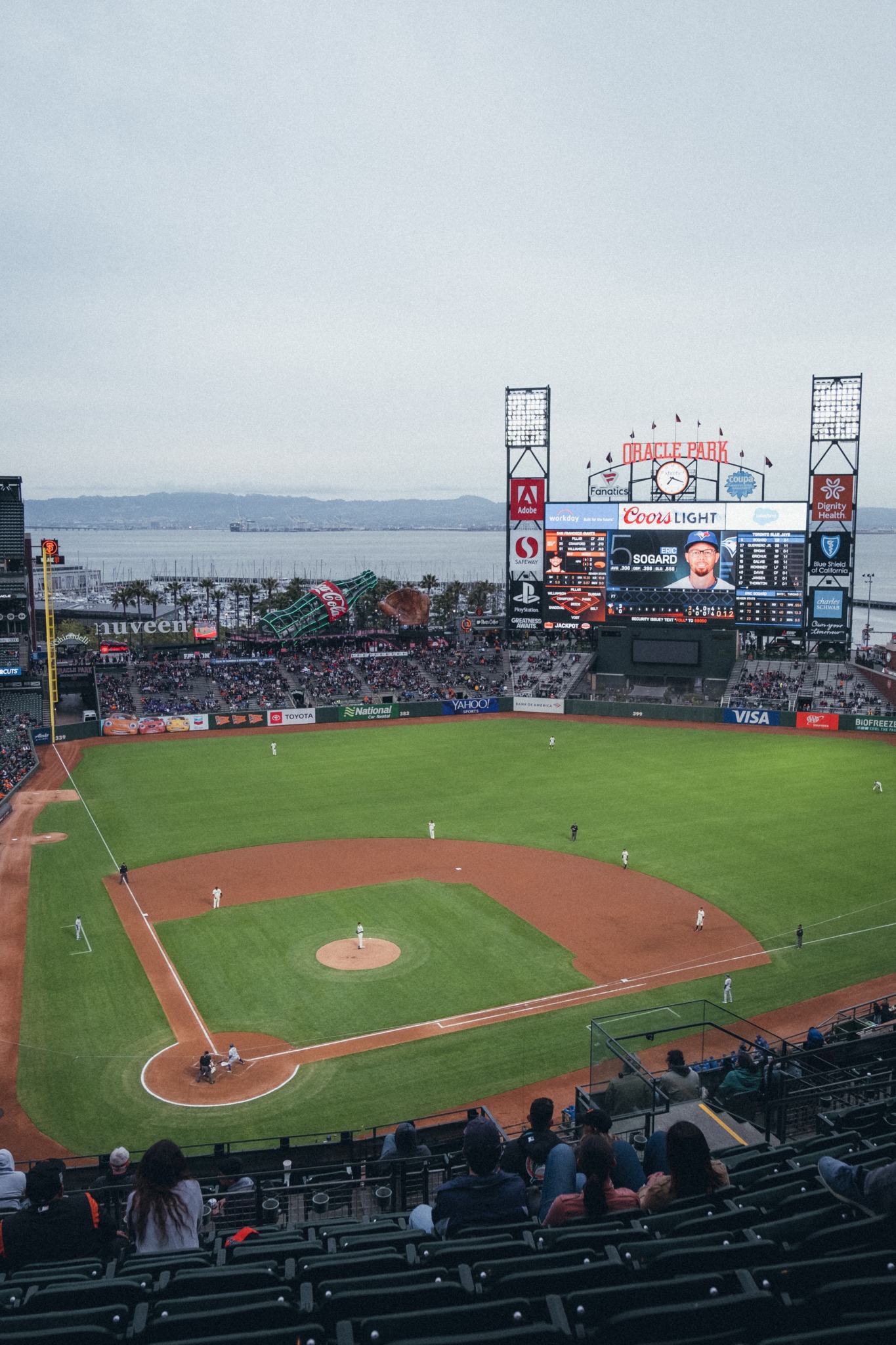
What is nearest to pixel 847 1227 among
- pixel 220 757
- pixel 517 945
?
pixel 517 945

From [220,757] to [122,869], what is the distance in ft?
75.1

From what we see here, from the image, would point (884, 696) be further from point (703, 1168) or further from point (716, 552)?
point (703, 1168)

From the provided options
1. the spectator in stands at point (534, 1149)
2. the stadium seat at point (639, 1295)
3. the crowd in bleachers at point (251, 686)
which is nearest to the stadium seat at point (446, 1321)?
the stadium seat at point (639, 1295)

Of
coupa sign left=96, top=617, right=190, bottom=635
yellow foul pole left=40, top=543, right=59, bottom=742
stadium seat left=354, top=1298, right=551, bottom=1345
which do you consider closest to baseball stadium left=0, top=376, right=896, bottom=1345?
stadium seat left=354, top=1298, right=551, bottom=1345

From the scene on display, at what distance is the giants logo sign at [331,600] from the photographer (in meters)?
83.3

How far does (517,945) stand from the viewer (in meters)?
29.9

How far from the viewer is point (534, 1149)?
Result: 29.7 feet

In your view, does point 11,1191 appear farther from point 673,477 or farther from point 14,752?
point 673,477

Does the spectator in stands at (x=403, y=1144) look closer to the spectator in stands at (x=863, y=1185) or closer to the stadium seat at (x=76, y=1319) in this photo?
the spectator in stands at (x=863, y=1185)

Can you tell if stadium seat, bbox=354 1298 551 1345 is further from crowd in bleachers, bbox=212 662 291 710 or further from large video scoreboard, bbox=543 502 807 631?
crowd in bleachers, bbox=212 662 291 710

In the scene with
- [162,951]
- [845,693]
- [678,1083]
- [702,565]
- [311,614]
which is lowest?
[162,951]

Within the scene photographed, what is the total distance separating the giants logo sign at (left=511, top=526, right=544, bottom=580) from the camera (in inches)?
2653

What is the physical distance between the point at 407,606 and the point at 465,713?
724 inches

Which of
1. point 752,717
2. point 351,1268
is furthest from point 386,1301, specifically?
point 752,717
